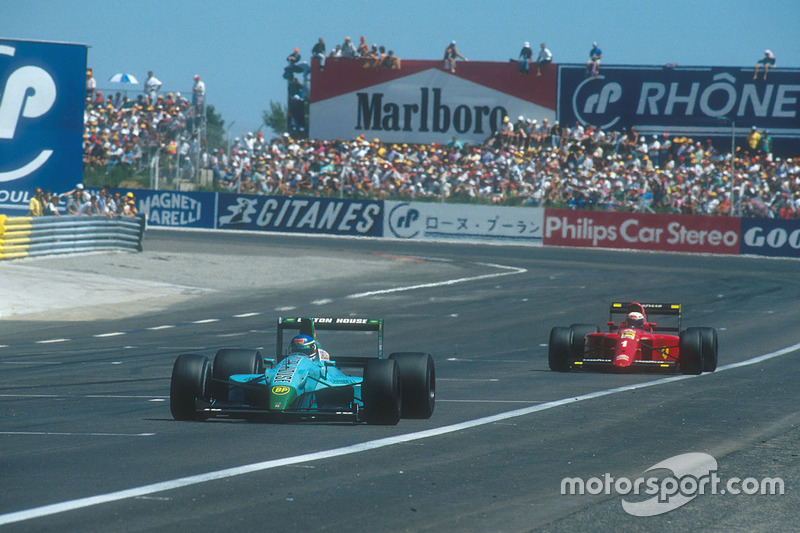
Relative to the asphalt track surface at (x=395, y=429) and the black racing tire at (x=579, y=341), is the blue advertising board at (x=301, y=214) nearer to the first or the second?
the asphalt track surface at (x=395, y=429)

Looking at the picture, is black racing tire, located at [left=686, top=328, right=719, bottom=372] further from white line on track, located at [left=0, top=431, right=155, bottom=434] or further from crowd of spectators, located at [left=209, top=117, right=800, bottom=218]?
crowd of spectators, located at [left=209, top=117, right=800, bottom=218]

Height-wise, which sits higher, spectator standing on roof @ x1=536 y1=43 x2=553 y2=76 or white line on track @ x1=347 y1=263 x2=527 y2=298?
spectator standing on roof @ x1=536 y1=43 x2=553 y2=76

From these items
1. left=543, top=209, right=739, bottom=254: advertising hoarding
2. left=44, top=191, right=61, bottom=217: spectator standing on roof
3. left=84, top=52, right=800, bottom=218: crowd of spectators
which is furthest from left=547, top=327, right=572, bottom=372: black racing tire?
left=543, top=209, right=739, bottom=254: advertising hoarding

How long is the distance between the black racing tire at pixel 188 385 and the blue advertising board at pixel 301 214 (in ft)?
120

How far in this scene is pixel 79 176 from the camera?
30922 mm

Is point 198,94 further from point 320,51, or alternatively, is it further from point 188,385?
point 188,385

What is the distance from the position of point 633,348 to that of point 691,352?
0.74 meters

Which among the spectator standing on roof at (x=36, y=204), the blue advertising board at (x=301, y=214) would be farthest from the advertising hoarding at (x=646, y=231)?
the spectator standing on roof at (x=36, y=204)

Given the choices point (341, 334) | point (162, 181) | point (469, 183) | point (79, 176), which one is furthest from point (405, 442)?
point (162, 181)

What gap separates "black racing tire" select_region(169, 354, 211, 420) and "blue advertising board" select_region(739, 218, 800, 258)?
3392 centimetres

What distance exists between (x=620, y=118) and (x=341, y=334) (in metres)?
32.7

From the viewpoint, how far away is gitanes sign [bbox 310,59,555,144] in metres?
51.0

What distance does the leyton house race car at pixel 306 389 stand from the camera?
9562mm

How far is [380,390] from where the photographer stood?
957 cm
